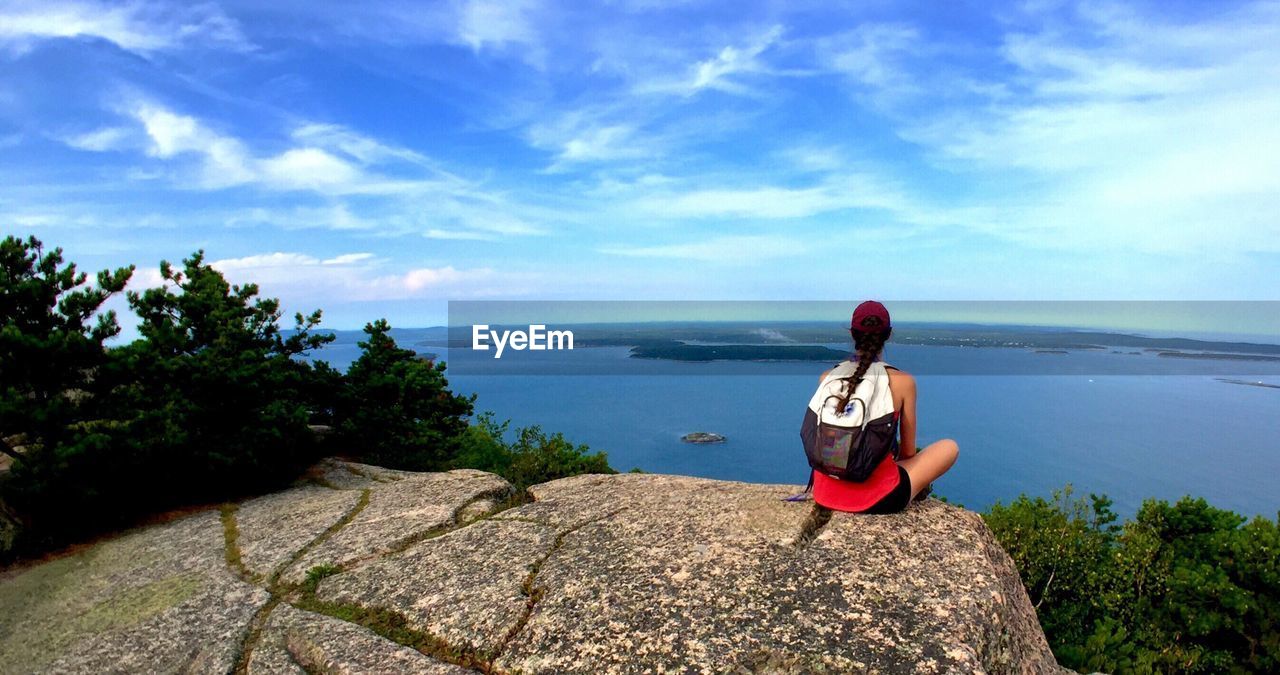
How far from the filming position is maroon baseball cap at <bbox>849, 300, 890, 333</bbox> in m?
4.98

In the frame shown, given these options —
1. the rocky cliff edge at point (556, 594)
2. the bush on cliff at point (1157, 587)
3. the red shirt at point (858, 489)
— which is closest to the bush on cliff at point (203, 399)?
the rocky cliff edge at point (556, 594)

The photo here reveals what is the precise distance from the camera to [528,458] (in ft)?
50.8

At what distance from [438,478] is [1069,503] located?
1825 centimetres

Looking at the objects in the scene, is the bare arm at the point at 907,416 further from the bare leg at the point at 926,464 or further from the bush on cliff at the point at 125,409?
the bush on cliff at the point at 125,409

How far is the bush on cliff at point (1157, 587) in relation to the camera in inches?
508

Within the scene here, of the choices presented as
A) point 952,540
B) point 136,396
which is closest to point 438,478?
point 136,396

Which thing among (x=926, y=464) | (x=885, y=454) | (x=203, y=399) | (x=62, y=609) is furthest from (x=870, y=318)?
(x=203, y=399)

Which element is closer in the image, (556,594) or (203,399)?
(556,594)

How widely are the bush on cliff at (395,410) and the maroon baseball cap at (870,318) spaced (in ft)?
36.1

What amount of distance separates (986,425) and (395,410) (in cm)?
12989

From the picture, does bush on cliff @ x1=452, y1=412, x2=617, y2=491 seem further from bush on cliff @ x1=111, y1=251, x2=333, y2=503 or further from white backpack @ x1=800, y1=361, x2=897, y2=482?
white backpack @ x1=800, y1=361, x2=897, y2=482

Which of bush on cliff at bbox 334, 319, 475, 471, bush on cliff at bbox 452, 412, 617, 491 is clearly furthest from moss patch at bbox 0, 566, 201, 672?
bush on cliff at bbox 334, 319, 475, 471

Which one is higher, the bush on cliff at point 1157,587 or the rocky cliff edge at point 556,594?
the rocky cliff edge at point 556,594

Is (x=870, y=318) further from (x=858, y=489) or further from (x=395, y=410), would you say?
(x=395, y=410)
